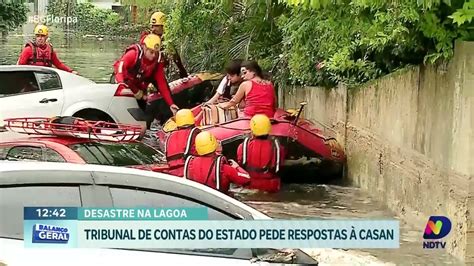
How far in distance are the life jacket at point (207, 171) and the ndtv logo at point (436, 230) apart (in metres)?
1.95

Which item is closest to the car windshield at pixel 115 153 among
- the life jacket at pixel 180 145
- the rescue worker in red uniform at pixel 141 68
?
the life jacket at pixel 180 145

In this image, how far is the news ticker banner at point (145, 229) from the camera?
4383 millimetres

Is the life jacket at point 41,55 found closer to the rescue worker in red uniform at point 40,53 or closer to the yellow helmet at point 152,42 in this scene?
the rescue worker in red uniform at point 40,53

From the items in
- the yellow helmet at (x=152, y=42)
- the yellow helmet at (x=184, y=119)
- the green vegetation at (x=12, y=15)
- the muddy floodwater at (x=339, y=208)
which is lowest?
the muddy floodwater at (x=339, y=208)

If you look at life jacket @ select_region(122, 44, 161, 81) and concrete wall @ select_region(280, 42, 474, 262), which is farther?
life jacket @ select_region(122, 44, 161, 81)

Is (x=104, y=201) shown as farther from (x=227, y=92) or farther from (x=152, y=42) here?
(x=227, y=92)

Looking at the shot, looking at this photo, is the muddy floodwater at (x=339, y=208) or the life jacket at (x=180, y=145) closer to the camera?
the muddy floodwater at (x=339, y=208)

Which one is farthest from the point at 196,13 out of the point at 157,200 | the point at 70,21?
the point at 70,21

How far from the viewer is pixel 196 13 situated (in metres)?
16.6

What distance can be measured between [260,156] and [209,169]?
212 cm

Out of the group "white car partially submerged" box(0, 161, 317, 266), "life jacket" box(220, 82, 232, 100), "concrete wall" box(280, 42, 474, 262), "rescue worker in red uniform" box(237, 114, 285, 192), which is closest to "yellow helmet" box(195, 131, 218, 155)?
"rescue worker in red uniform" box(237, 114, 285, 192)

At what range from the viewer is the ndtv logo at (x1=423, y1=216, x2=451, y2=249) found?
7.43m

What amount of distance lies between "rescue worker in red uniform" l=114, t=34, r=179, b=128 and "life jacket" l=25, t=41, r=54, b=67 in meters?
1.66

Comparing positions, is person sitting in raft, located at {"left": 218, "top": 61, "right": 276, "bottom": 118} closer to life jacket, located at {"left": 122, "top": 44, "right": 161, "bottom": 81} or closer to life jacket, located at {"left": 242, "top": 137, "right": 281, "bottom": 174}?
life jacket, located at {"left": 242, "top": 137, "right": 281, "bottom": 174}
